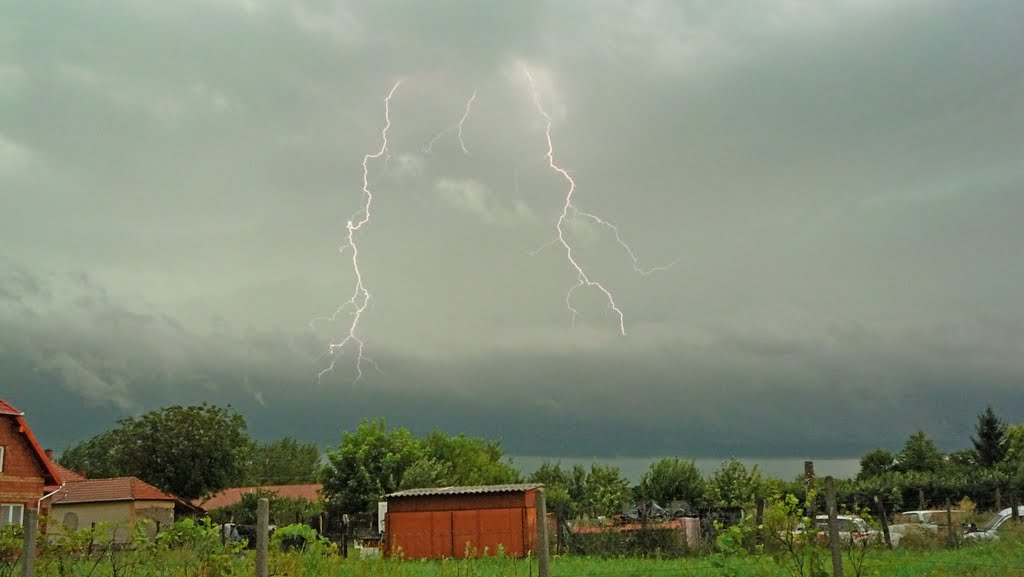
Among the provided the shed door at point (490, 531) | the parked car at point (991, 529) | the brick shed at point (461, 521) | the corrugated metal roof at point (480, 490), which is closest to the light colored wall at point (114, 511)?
the brick shed at point (461, 521)

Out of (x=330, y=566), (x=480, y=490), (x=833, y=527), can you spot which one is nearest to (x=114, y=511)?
(x=480, y=490)

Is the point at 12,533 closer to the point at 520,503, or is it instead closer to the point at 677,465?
the point at 520,503

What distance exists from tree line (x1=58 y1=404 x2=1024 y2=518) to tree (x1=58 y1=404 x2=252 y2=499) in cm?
7

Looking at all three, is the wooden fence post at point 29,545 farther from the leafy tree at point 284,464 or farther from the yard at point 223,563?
the leafy tree at point 284,464

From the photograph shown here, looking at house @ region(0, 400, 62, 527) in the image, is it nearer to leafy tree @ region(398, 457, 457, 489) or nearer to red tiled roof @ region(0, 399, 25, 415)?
red tiled roof @ region(0, 399, 25, 415)

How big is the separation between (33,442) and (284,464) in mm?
71175

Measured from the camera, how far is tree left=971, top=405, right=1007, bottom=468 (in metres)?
65.4

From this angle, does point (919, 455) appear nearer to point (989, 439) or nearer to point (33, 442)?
point (989, 439)

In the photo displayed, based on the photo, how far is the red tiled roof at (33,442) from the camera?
111 feet

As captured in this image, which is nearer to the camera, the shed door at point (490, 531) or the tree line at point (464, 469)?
the shed door at point (490, 531)

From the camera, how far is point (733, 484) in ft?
168

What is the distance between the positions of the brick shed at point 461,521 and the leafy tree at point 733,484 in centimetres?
2610

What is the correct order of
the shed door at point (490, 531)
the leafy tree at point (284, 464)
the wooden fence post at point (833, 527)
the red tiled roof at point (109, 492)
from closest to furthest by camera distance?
the wooden fence post at point (833, 527) → the shed door at point (490, 531) → the red tiled roof at point (109, 492) → the leafy tree at point (284, 464)

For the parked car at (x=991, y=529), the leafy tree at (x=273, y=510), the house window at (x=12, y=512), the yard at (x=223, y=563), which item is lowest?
the leafy tree at (x=273, y=510)
